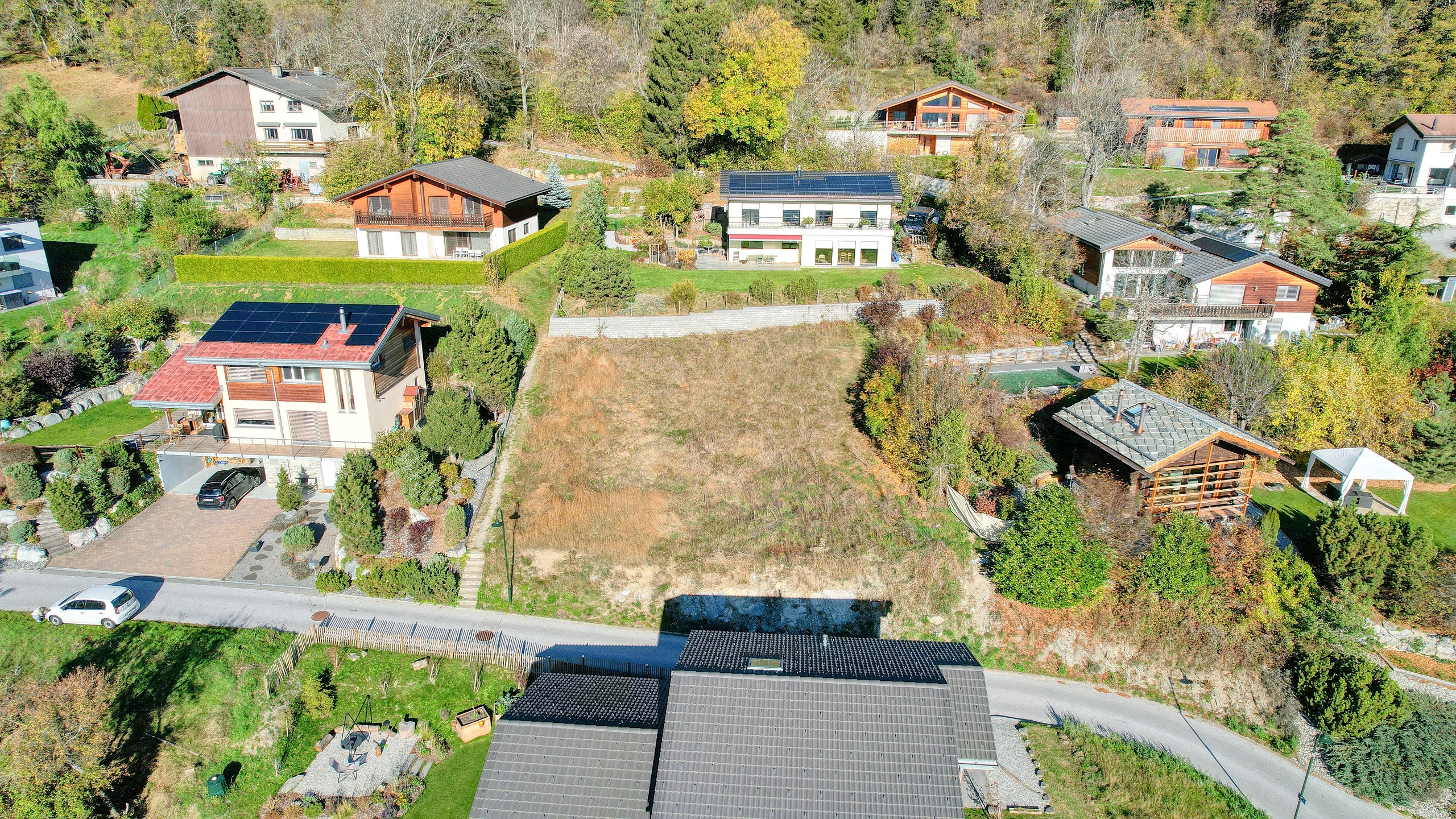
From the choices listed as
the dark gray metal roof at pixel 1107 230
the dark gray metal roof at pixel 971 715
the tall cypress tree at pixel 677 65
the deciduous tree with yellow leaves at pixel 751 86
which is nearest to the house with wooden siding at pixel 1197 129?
the dark gray metal roof at pixel 1107 230

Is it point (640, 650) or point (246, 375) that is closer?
point (640, 650)

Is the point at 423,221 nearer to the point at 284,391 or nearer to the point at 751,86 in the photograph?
the point at 284,391

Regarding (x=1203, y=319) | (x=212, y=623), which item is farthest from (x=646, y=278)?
(x=1203, y=319)

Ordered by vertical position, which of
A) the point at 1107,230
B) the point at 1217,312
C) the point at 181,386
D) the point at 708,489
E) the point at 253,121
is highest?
the point at 253,121

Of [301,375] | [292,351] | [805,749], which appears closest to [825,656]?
[805,749]

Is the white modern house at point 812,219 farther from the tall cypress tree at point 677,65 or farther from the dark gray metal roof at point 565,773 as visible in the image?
the dark gray metal roof at point 565,773

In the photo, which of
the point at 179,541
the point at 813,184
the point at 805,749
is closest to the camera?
the point at 805,749
